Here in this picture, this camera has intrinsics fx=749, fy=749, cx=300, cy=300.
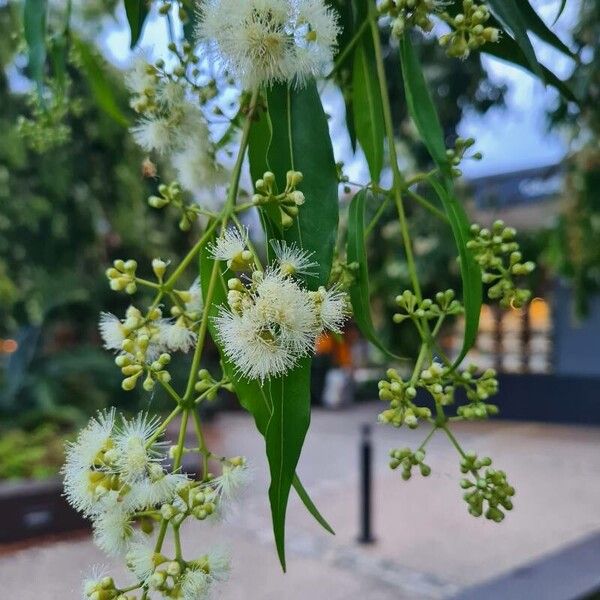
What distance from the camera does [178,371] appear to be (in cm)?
573

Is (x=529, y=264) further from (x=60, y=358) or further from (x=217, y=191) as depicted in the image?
(x=60, y=358)

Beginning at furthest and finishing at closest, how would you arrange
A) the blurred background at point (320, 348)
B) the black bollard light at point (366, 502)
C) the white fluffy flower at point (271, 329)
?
the black bollard light at point (366, 502)
the blurred background at point (320, 348)
the white fluffy flower at point (271, 329)

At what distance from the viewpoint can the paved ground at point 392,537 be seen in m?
3.58

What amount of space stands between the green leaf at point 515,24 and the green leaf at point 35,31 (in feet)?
1.38

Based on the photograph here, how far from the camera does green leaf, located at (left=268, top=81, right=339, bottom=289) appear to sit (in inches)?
18.5

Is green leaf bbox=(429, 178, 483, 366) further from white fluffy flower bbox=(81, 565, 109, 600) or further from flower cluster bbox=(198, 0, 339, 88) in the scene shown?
white fluffy flower bbox=(81, 565, 109, 600)

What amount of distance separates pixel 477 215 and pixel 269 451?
20.9ft

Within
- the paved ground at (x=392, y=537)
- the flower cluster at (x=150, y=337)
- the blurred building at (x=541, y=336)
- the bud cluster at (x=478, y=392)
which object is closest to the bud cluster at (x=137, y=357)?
the flower cluster at (x=150, y=337)

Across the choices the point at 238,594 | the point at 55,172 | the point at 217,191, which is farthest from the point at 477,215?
the point at 217,191

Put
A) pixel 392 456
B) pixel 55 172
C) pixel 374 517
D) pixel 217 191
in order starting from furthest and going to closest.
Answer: pixel 374 517 → pixel 55 172 → pixel 217 191 → pixel 392 456

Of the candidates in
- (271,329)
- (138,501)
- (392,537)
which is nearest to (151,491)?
(138,501)

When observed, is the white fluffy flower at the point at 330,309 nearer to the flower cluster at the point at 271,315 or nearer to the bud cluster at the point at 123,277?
the flower cluster at the point at 271,315

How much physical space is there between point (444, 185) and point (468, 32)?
11 cm

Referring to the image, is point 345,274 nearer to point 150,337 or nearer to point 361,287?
point 361,287
